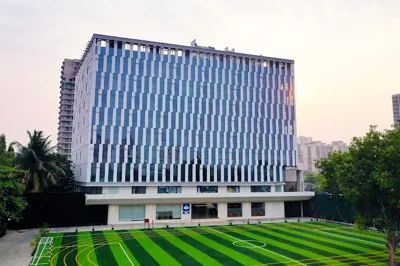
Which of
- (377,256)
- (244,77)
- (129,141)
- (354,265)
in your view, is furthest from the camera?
(244,77)

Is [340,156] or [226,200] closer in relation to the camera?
[340,156]

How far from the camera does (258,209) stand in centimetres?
5747

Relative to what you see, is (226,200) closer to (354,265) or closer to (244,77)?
(244,77)

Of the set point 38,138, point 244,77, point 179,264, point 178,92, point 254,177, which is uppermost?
point 244,77

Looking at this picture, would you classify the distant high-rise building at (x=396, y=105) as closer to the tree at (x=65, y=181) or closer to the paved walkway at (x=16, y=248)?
the tree at (x=65, y=181)

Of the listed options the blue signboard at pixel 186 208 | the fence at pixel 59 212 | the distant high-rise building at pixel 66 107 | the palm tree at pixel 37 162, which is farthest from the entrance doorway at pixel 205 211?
the distant high-rise building at pixel 66 107

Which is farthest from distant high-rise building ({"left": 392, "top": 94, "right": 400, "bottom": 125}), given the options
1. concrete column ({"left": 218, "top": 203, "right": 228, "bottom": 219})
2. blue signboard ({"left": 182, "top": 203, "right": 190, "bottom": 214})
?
blue signboard ({"left": 182, "top": 203, "right": 190, "bottom": 214})

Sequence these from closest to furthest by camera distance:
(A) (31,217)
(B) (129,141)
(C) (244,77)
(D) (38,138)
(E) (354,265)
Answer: (E) (354,265) → (A) (31,217) → (D) (38,138) → (B) (129,141) → (C) (244,77)

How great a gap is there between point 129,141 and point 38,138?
13.6 meters

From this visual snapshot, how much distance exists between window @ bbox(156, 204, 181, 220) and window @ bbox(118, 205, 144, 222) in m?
2.78

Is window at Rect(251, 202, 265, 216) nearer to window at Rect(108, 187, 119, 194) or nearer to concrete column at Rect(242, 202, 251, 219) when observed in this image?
concrete column at Rect(242, 202, 251, 219)

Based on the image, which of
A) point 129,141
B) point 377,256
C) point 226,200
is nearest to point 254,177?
point 226,200

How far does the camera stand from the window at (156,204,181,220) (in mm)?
51438

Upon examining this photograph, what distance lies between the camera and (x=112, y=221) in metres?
48.3
